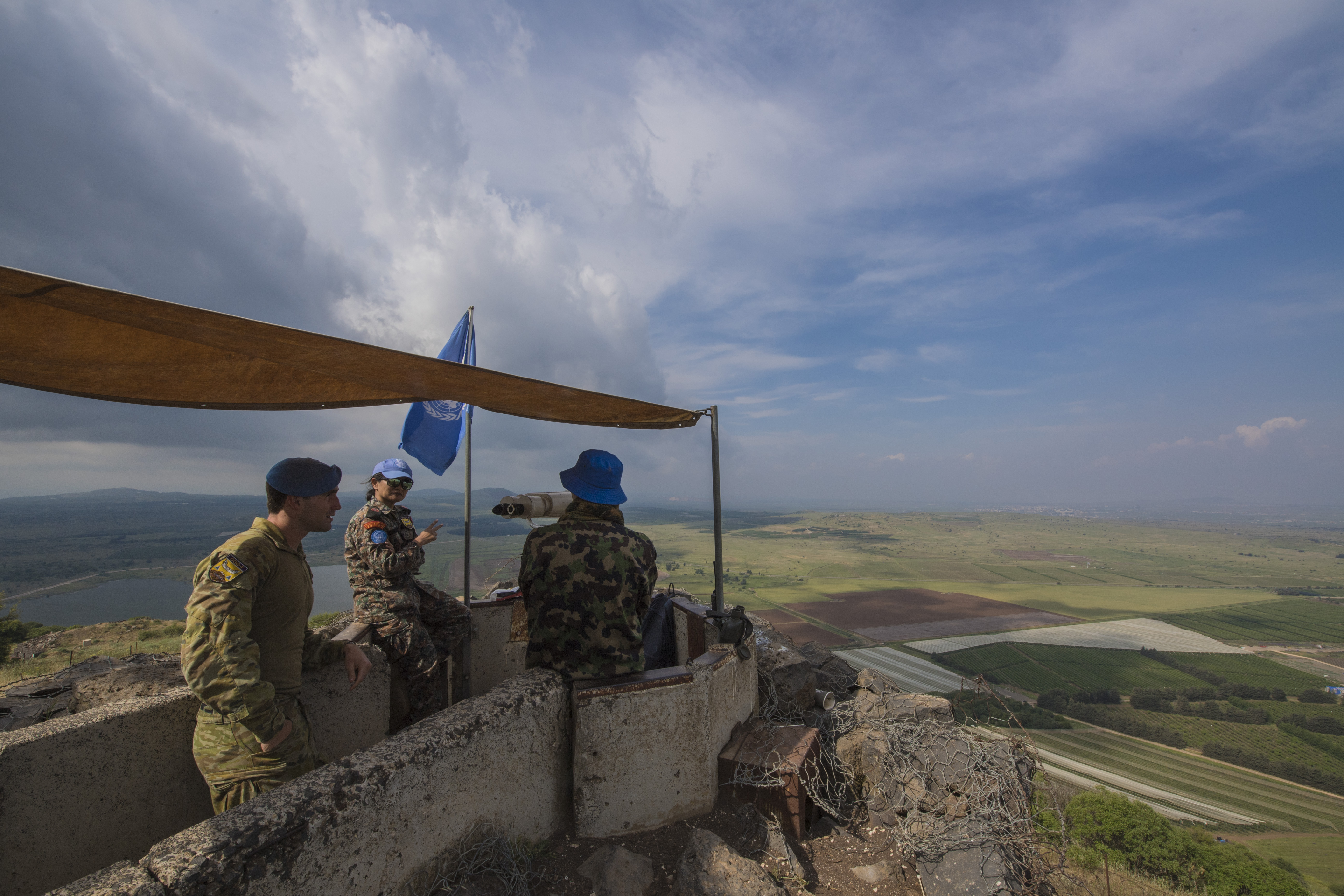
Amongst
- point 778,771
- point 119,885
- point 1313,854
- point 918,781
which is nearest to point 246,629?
point 119,885

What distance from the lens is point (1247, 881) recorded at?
2091 centimetres

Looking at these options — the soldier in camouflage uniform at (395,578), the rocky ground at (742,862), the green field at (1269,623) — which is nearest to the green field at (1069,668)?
the green field at (1269,623)

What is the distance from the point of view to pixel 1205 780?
1420 inches

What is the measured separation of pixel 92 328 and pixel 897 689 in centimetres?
768

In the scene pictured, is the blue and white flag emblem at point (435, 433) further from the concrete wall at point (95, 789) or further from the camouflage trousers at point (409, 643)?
the concrete wall at point (95, 789)

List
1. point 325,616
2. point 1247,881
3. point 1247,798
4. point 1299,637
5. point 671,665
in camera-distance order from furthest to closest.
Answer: point 1299,637 < point 1247,798 < point 1247,881 < point 325,616 < point 671,665

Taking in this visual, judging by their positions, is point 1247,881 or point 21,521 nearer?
point 1247,881

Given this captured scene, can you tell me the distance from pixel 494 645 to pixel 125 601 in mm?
28319

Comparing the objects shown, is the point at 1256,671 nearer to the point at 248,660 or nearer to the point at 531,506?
the point at 531,506

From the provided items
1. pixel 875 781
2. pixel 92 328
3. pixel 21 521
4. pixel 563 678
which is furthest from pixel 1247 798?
pixel 21 521

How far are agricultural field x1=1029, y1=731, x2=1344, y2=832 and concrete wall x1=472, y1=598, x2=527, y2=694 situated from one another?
39054mm

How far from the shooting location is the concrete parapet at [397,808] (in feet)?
6.54

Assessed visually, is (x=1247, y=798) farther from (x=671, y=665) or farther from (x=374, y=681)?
(x=374, y=681)

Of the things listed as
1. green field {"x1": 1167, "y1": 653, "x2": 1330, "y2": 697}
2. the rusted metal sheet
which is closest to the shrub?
the rusted metal sheet
